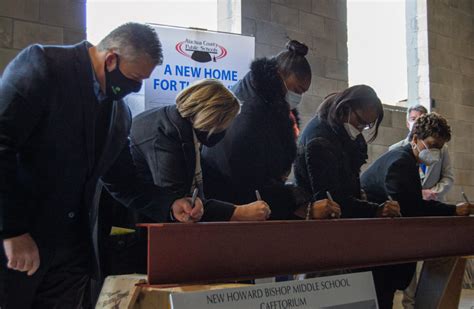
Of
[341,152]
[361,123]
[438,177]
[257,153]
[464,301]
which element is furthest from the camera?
[464,301]

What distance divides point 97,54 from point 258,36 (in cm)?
288

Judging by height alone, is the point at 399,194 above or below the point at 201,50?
below

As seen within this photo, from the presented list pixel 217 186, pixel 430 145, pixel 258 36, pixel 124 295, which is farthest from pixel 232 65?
pixel 124 295

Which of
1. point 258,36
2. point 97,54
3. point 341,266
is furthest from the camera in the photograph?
point 258,36

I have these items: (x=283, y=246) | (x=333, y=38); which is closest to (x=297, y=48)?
(x=283, y=246)

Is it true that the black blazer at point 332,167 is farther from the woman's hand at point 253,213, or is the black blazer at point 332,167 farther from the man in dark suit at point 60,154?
the man in dark suit at point 60,154

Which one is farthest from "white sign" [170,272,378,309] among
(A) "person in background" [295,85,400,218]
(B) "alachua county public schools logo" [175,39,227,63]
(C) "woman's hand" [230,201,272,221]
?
(B) "alachua county public schools logo" [175,39,227,63]

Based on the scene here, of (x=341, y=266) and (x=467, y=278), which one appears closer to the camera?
(x=341, y=266)

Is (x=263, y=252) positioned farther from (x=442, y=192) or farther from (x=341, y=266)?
(x=442, y=192)

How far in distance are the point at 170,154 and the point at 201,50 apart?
1861mm

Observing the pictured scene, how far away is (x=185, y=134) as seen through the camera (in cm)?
181

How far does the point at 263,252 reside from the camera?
5.28 ft

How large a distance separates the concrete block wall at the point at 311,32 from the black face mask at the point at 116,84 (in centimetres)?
280

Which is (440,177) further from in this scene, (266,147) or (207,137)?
(207,137)
